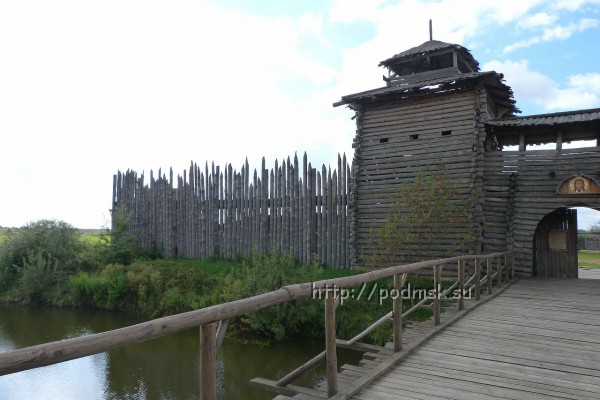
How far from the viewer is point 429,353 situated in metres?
4.79

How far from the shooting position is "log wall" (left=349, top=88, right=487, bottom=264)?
12.0m

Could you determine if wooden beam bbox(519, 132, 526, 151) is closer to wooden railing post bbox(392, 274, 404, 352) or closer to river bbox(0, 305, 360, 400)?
river bbox(0, 305, 360, 400)

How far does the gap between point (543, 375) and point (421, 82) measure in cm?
1007

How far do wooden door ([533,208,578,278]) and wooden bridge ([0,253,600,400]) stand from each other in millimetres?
6242

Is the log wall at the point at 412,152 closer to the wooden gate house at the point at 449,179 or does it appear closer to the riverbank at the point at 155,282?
the wooden gate house at the point at 449,179

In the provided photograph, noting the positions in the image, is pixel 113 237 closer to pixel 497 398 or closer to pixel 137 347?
pixel 137 347

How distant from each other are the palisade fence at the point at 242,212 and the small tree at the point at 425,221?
1853 millimetres

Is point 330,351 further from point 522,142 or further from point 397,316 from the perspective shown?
point 522,142

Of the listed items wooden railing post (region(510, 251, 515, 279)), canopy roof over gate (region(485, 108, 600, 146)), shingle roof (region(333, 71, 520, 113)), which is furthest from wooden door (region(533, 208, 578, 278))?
shingle roof (region(333, 71, 520, 113))

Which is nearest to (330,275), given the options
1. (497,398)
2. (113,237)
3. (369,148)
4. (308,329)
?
(308,329)

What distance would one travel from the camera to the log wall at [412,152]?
11992 mm

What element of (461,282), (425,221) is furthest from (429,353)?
(425,221)

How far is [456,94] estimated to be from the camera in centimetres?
1247

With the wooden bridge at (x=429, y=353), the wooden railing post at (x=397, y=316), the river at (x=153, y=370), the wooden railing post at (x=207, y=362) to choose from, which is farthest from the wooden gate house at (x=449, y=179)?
the wooden railing post at (x=207, y=362)
